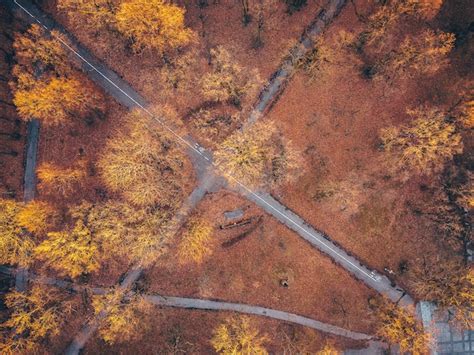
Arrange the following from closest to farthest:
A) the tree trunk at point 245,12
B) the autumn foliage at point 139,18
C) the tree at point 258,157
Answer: the autumn foliage at point 139,18, the tree at point 258,157, the tree trunk at point 245,12

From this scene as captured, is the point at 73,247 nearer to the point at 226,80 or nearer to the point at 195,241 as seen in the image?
the point at 195,241

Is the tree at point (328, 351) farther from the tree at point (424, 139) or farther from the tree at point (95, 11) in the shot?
the tree at point (95, 11)

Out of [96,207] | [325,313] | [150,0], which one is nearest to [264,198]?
[325,313]

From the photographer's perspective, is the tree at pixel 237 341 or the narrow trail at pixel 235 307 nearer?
the tree at pixel 237 341

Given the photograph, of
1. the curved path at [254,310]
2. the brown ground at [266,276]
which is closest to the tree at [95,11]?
the brown ground at [266,276]

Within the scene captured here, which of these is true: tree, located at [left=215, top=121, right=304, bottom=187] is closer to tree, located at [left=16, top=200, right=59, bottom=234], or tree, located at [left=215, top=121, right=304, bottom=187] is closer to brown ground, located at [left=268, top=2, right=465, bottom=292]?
brown ground, located at [left=268, top=2, right=465, bottom=292]

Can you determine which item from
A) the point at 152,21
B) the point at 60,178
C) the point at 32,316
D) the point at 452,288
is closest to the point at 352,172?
the point at 452,288
